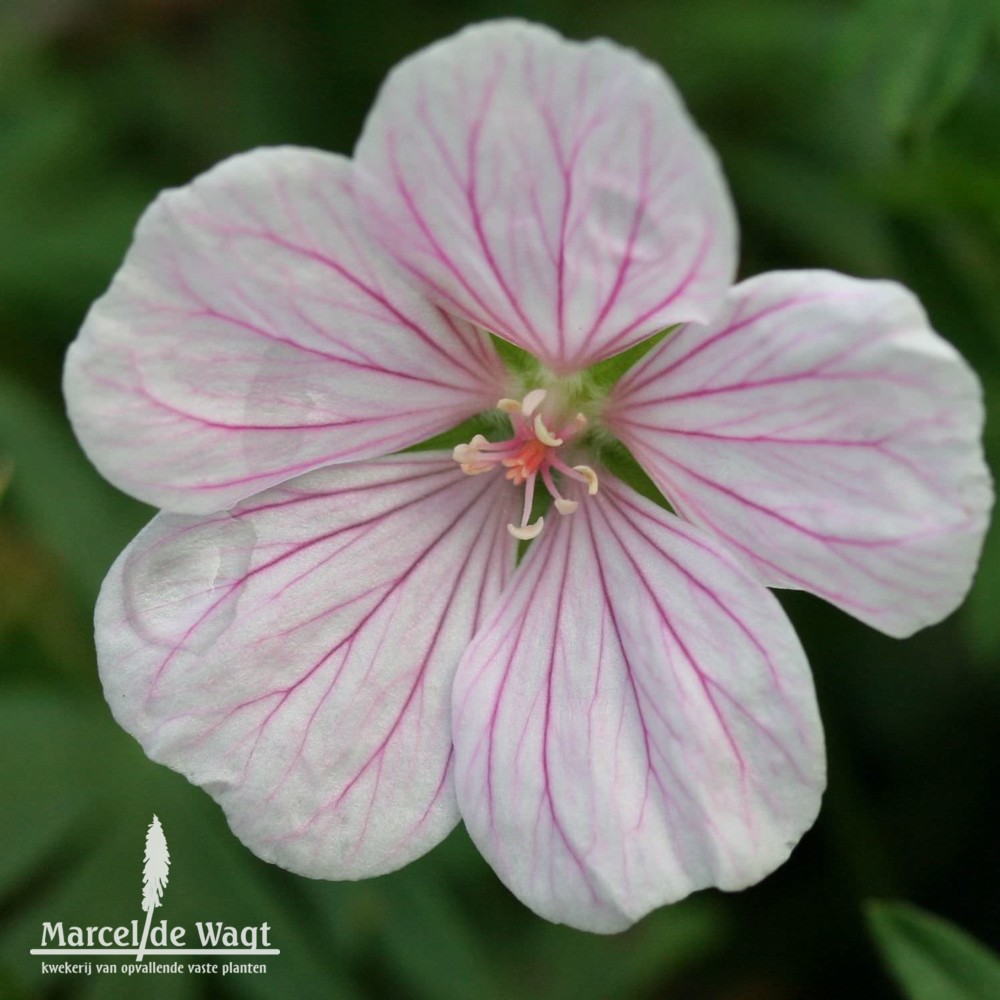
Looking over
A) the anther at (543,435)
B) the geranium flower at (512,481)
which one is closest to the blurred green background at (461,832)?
the geranium flower at (512,481)

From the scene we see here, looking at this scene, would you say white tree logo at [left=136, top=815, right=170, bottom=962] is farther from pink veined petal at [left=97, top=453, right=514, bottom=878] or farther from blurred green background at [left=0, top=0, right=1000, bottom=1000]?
pink veined petal at [left=97, top=453, right=514, bottom=878]

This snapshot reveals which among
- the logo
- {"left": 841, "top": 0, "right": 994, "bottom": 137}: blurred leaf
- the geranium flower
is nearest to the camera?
the geranium flower

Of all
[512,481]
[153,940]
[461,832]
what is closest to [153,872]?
[153,940]

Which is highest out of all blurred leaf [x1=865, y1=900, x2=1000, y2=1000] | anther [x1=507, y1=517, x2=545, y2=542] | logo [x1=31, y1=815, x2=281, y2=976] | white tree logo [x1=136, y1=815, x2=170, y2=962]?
anther [x1=507, y1=517, x2=545, y2=542]

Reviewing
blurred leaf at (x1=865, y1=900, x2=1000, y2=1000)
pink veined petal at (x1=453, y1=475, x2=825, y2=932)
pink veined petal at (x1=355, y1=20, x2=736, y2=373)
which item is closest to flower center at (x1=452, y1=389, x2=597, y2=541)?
pink veined petal at (x1=453, y1=475, x2=825, y2=932)

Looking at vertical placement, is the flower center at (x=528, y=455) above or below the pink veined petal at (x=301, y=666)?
above

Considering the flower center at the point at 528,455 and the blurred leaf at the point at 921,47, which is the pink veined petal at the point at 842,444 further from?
the blurred leaf at the point at 921,47

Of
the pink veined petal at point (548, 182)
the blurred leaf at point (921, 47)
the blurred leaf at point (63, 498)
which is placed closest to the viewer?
the pink veined petal at point (548, 182)

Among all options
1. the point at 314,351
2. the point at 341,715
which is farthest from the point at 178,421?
the point at 341,715

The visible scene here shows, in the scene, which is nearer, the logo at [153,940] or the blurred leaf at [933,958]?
the blurred leaf at [933,958]
